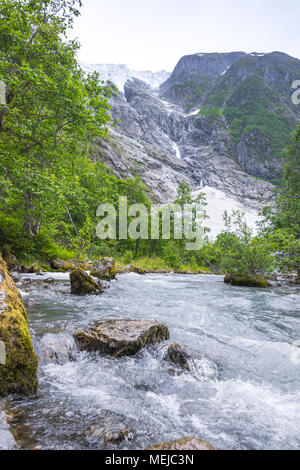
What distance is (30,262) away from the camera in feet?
49.5

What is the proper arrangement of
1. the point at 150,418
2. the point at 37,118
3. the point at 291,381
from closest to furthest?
the point at 150,418
the point at 291,381
the point at 37,118

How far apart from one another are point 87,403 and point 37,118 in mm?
9669

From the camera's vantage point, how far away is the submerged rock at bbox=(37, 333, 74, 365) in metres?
3.77

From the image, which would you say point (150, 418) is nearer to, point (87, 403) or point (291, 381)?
point (87, 403)

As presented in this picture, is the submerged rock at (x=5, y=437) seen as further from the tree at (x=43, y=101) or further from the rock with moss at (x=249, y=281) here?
the rock with moss at (x=249, y=281)

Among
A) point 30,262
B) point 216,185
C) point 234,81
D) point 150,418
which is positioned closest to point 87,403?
point 150,418

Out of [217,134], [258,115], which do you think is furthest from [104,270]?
[258,115]

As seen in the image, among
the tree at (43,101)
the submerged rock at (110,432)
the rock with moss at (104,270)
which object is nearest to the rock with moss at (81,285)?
the tree at (43,101)

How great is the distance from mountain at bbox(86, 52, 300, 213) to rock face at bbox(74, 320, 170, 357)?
7558 centimetres

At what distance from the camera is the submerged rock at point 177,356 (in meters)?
3.88

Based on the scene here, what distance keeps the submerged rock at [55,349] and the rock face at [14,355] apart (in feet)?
3.01

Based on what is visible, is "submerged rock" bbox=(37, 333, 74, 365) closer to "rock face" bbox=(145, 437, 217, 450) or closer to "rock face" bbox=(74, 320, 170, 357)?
"rock face" bbox=(74, 320, 170, 357)

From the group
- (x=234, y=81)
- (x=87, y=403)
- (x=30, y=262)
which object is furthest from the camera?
(x=234, y=81)

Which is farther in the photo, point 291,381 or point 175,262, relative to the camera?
point 175,262
